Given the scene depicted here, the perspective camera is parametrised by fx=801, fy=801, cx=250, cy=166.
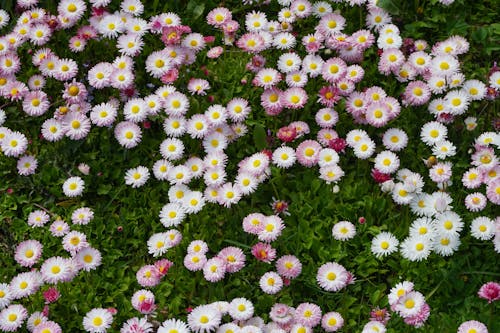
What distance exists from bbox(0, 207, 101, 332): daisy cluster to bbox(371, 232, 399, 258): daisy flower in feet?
4.75

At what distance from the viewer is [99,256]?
422 centimetres

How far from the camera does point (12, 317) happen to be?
155 inches

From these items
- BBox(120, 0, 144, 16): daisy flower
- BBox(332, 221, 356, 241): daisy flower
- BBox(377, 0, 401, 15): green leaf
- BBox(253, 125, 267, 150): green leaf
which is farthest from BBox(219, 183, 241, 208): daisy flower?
BBox(377, 0, 401, 15): green leaf

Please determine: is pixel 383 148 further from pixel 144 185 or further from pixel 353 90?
pixel 144 185

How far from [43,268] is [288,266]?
4.16 ft

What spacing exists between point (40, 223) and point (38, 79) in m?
0.98

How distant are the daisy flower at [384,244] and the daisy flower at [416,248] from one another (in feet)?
0.17

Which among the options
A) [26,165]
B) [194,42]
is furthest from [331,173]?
[26,165]

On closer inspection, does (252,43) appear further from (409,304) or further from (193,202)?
(409,304)

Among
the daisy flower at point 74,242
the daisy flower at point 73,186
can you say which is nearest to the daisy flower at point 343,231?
the daisy flower at point 74,242

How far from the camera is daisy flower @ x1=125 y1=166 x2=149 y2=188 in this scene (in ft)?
14.9

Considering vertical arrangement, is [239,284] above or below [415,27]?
below

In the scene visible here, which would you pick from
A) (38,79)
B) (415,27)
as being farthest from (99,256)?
(415,27)

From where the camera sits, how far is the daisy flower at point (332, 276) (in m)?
4.05
